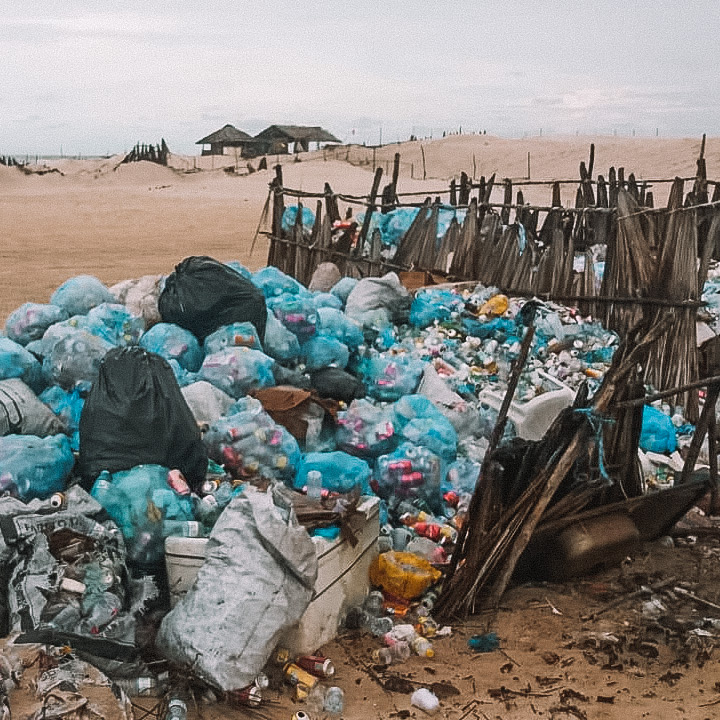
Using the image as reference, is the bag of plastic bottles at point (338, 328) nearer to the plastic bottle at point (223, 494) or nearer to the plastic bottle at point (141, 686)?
the plastic bottle at point (223, 494)

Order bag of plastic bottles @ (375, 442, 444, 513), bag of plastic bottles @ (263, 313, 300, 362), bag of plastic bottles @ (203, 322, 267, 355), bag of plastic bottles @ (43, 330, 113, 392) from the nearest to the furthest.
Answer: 1. bag of plastic bottles @ (375, 442, 444, 513)
2. bag of plastic bottles @ (43, 330, 113, 392)
3. bag of plastic bottles @ (203, 322, 267, 355)
4. bag of plastic bottles @ (263, 313, 300, 362)

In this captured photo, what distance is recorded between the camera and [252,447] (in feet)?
12.9

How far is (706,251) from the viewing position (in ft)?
19.5

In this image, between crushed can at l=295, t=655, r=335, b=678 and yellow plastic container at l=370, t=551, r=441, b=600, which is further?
yellow plastic container at l=370, t=551, r=441, b=600

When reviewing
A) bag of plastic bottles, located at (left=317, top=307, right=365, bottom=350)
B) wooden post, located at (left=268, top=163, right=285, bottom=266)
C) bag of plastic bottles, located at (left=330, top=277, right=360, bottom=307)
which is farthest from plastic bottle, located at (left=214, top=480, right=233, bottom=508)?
wooden post, located at (left=268, top=163, right=285, bottom=266)

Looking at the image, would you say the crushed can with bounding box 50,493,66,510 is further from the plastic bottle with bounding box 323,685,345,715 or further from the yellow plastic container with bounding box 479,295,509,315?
the yellow plastic container with bounding box 479,295,509,315

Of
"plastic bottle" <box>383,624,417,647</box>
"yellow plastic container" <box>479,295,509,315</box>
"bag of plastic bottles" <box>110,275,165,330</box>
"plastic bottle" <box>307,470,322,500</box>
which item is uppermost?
"bag of plastic bottles" <box>110,275,165,330</box>

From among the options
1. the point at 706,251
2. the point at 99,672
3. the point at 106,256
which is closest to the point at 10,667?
the point at 99,672

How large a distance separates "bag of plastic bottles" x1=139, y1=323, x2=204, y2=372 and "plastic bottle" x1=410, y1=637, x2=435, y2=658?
2339 millimetres

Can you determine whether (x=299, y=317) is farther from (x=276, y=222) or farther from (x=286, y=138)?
(x=286, y=138)

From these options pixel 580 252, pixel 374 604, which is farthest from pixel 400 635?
pixel 580 252

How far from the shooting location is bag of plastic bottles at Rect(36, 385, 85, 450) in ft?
14.0

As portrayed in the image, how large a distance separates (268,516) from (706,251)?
4200 millimetres

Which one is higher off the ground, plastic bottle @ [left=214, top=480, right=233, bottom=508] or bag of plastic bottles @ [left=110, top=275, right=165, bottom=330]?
bag of plastic bottles @ [left=110, top=275, right=165, bottom=330]
